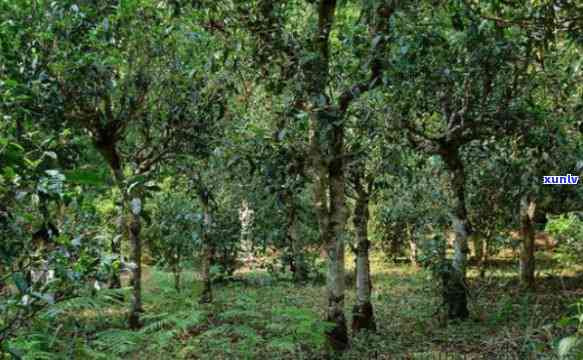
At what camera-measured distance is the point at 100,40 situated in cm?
720

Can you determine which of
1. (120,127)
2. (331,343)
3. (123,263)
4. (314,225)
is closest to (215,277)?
(314,225)

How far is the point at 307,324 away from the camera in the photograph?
6.72 metres

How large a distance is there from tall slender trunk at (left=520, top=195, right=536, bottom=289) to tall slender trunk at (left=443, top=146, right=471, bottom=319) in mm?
4700

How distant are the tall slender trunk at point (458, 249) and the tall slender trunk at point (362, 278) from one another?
4.79 feet

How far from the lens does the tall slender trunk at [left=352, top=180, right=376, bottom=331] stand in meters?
9.48

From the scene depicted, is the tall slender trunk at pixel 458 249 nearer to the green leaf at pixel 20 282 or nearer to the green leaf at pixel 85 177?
the green leaf at pixel 85 177

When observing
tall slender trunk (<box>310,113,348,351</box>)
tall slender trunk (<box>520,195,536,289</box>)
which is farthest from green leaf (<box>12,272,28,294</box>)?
tall slender trunk (<box>520,195,536,289</box>)

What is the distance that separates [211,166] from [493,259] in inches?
563

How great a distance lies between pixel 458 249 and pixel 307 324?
4358 millimetres

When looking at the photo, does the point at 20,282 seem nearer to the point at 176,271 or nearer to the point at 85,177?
the point at 85,177

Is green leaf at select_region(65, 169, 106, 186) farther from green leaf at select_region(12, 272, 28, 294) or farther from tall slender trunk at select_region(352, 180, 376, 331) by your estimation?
tall slender trunk at select_region(352, 180, 376, 331)

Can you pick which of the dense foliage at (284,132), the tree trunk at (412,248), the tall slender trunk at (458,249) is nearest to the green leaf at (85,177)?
the dense foliage at (284,132)

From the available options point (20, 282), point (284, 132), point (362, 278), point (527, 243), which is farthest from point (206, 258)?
point (20, 282)

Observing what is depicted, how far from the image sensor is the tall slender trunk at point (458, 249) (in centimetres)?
1005
